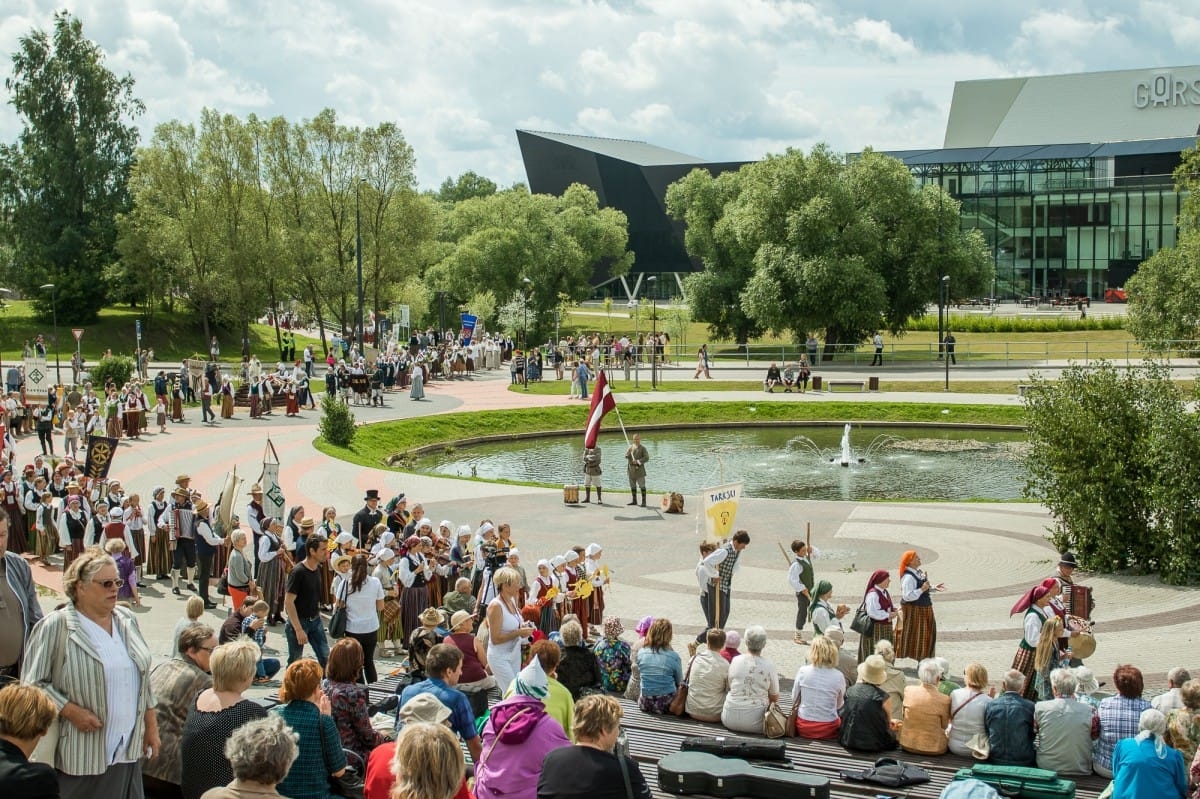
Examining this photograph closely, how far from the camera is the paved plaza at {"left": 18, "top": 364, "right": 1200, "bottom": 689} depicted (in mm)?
15195

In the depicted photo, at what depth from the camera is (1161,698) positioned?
8.98 meters

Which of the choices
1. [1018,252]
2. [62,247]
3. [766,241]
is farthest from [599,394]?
[1018,252]

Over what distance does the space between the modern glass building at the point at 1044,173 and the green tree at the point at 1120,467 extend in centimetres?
6058

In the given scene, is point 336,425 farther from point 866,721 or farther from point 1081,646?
point 866,721

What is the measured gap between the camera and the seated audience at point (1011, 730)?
9.07m

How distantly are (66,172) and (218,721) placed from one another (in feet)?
212

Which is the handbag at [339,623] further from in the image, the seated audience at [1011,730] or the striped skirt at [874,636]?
the seated audience at [1011,730]

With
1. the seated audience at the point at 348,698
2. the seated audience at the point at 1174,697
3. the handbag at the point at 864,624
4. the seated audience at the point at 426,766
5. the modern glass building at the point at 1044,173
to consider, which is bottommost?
the handbag at the point at 864,624

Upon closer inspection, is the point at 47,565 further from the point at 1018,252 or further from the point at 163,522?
the point at 1018,252

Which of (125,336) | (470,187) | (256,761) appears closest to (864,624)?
(256,761)

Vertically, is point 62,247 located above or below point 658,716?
above

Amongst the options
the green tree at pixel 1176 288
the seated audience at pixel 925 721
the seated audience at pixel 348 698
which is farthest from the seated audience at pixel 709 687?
the green tree at pixel 1176 288

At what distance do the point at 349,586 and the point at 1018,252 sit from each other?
250ft

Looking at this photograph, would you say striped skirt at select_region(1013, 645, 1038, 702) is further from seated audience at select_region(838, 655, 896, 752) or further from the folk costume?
seated audience at select_region(838, 655, 896, 752)
